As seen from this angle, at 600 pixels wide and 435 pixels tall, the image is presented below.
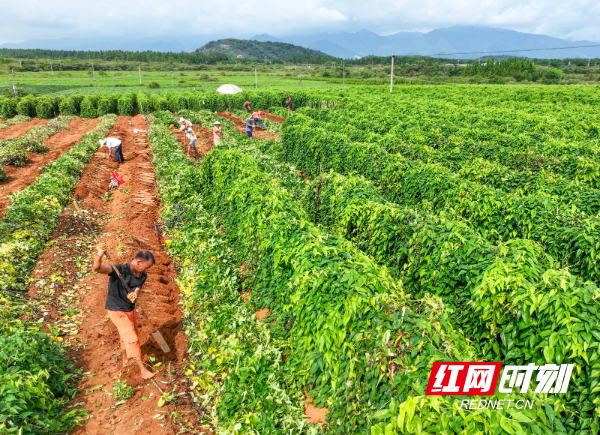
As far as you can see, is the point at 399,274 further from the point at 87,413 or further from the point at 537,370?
the point at 87,413

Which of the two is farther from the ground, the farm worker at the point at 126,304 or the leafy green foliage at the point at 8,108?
the leafy green foliage at the point at 8,108

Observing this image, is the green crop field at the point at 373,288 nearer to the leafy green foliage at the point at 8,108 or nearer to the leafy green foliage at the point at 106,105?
the leafy green foliage at the point at 106,105

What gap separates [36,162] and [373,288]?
2101cm

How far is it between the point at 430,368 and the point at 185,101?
40.1m

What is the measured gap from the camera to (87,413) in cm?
509

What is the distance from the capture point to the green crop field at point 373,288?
155 inches

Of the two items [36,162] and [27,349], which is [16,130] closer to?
[36,162]

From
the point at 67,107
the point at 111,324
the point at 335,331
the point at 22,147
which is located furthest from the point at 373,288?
the point at 67,107

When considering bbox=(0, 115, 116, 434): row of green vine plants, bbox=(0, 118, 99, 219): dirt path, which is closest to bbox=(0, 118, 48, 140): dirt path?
bbox=(0, 118, 99, 219): dirt path

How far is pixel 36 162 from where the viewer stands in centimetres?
1830

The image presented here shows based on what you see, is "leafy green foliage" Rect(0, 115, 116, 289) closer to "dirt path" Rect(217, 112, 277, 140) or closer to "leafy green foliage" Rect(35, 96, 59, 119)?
"dirt path" Rect(217, 112, 277, 140)

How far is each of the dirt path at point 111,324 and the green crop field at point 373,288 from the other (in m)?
0.34

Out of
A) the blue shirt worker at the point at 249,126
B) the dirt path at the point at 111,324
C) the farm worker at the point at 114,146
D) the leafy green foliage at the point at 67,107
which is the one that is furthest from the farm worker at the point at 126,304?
the leafy green foliage at the point at 67,107

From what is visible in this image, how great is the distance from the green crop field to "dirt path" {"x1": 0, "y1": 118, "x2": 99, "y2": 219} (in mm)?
2419
